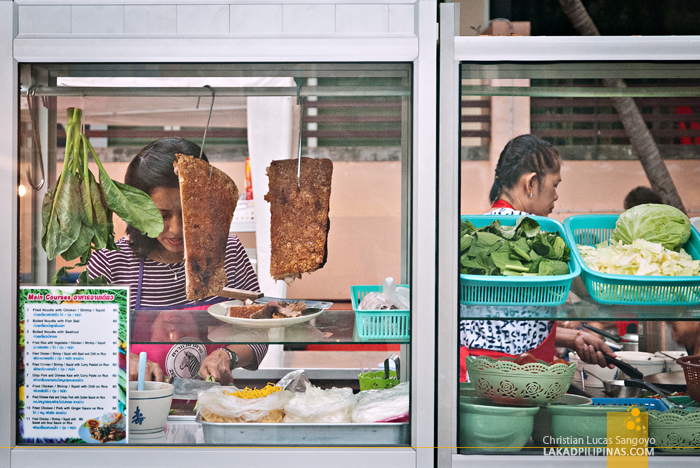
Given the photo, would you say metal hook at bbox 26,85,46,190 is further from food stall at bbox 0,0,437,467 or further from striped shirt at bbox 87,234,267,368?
striped shirt at bbox 87,234,267,368

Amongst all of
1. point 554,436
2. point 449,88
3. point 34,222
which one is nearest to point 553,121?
point 449,88

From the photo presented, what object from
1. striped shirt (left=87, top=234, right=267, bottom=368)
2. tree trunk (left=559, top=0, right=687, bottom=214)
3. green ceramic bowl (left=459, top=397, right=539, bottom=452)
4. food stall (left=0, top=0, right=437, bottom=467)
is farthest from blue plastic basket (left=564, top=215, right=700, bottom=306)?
striped shirt (left=87, top=234, right=267, bottom=368)

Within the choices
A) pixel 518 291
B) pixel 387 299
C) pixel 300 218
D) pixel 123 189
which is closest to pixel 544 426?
pixel 518 291

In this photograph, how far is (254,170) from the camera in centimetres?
214

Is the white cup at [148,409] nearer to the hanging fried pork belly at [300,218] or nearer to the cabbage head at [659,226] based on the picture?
the hanging fried pork belly at [300,218]

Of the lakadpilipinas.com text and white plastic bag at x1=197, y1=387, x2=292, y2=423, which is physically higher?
white plastic bag at x1=197, y1=387, x2=292, y2=423

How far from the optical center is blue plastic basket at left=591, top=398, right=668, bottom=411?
6.09 ft

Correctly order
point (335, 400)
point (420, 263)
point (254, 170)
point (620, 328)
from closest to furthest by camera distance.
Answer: point (420, 263) → point (335, 400) → point (620, 328) → point (254, 170)

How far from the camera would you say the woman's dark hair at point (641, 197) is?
1946 mm

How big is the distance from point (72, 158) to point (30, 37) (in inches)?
15.8

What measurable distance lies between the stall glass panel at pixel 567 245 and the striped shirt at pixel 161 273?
912mm

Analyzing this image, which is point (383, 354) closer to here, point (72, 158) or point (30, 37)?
point (72, 158)

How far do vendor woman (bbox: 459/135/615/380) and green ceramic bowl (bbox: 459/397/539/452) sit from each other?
10.1 inches

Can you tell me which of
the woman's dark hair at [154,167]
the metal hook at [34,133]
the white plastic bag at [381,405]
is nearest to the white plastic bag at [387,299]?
the white plastic bag at [381,405]
